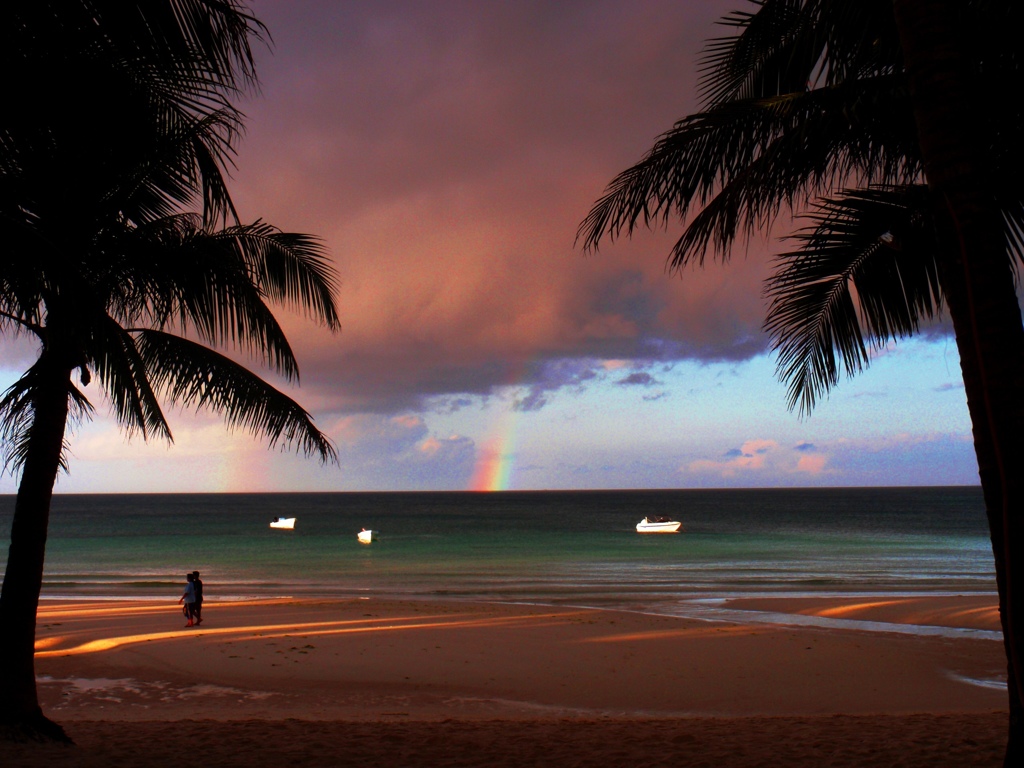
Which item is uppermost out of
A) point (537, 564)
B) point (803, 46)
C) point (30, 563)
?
point (803, 46)

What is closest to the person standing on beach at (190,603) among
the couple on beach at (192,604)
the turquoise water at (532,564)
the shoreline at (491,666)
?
the couple on beach at (192,604)

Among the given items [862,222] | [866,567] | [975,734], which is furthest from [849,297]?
[866,567]

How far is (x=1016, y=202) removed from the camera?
5.28m

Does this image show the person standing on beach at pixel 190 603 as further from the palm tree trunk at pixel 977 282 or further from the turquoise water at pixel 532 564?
the palm tree trunk at pixel 977 282

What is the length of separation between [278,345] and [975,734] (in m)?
6.90

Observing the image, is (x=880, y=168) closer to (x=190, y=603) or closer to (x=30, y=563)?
(x=30, y=563)

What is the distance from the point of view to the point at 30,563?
6.54m

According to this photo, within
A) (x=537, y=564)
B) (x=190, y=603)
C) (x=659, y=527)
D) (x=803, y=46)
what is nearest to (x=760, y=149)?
(x=803, y=46)

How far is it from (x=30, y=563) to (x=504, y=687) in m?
7.08

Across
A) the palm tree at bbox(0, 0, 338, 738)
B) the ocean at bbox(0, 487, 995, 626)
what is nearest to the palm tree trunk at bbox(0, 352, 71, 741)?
the palm tree at bbox(0, 0, 338, 738)

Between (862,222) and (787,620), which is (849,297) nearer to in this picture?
(862,222)

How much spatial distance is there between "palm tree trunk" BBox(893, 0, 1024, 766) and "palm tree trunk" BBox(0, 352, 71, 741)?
6466mm

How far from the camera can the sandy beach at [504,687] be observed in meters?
6.11

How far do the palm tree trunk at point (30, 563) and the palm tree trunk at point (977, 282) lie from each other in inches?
255
